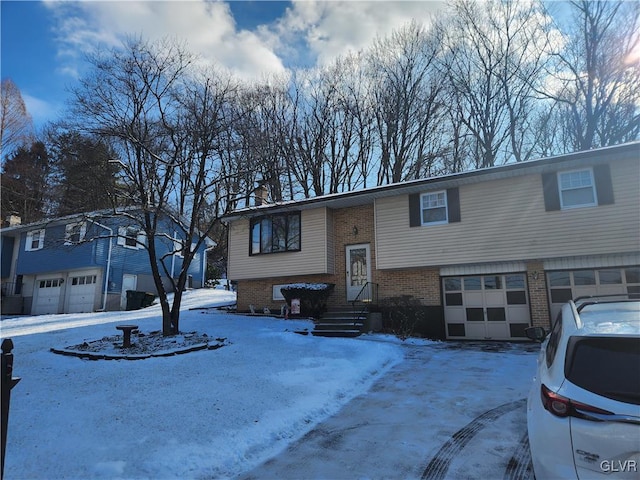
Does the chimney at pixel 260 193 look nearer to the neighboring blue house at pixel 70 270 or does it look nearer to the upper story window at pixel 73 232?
the upper story window at pixel 73 232

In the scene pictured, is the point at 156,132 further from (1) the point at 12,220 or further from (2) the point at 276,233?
(1) the point at 12,220

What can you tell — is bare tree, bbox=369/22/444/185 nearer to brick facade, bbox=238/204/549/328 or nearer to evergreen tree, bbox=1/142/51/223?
brick facade, bbox=238/204/549/328

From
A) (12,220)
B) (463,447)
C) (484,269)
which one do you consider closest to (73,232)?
(484,269)

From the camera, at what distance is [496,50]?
79.2 feet

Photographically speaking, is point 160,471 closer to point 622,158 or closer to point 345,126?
point 622,158

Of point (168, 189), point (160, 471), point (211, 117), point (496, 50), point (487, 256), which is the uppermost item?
point (496, 50)

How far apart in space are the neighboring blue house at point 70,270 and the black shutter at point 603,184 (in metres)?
19.0

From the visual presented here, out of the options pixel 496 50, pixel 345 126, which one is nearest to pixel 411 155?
pixel 345 126

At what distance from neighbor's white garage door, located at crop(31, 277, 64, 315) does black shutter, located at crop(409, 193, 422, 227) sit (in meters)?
21.5

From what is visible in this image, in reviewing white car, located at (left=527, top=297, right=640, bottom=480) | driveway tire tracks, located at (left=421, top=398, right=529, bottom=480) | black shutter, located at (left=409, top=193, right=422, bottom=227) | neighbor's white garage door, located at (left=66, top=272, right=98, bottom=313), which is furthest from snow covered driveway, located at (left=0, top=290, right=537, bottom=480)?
neighbor's white garage door, located at (left=66, top=272, right=98, bottom=313)

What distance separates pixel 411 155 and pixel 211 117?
60.0ft

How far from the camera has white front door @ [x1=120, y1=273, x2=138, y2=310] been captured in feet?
76.2

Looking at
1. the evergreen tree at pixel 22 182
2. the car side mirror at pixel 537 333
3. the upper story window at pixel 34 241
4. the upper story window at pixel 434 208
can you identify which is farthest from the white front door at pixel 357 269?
the evergreen tree at pixel 22 182

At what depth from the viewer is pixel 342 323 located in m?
13.2
